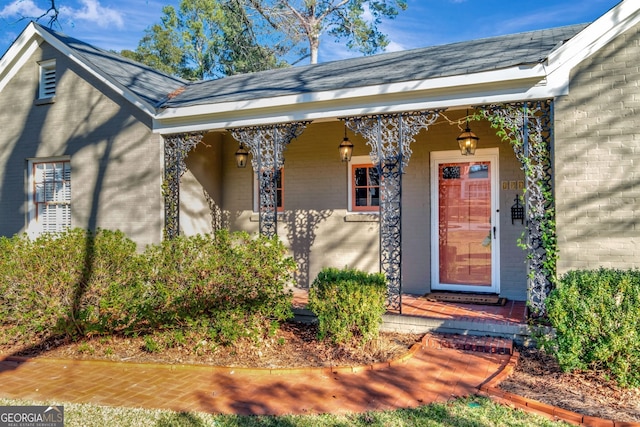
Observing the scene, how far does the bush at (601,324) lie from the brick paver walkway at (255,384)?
0.87 m

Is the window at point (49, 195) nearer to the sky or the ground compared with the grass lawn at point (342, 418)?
nearer to the sky

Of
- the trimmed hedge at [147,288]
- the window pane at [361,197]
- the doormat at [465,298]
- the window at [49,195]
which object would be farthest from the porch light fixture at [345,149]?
the window at [49,195]

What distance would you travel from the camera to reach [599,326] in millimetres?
4145

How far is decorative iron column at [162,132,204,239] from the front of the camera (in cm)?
791

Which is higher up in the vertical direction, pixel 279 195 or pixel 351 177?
pixel 351 177

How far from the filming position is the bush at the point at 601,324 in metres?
4.05

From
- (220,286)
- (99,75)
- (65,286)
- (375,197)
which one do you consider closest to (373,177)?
(375,197)

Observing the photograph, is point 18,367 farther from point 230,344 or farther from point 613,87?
point 613,87

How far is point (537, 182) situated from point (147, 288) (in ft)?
16.8

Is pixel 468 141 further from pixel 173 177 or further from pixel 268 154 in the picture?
pixel 173 177

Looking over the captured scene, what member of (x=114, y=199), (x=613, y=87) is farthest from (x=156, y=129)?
(x=613, y=87)

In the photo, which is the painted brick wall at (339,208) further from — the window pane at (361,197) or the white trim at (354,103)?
the white trim at (354,103)

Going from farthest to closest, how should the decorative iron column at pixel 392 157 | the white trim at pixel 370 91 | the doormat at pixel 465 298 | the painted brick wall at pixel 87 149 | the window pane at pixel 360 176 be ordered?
1. the window pane at pixel 360 176
2. the painted brick wall at pixel 87 149
3. the doormat at pixel 465 298
4. the decorative iron column at pixel 392 157
5. the white trim at pixel 370 91

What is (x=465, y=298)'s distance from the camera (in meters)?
7.24
